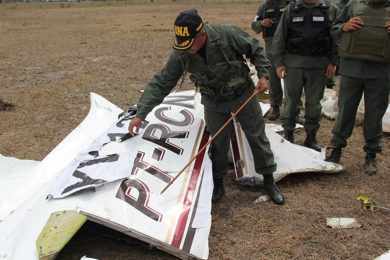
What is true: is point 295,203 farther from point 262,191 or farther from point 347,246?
point 347,246

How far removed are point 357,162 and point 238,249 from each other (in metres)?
2.19

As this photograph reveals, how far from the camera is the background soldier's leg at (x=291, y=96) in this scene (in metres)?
5.44

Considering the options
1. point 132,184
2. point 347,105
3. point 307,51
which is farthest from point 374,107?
point 132,184

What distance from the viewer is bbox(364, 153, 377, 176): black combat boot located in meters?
5.02

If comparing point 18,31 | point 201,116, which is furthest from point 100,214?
point 18,31

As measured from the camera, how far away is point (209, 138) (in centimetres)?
462

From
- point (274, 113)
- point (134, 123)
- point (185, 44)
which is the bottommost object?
point (274, 113)

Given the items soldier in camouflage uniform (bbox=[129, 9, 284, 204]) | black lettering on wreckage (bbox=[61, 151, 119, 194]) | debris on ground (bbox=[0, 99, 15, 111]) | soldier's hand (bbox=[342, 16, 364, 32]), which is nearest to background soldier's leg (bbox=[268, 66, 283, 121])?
soldier's hand (bbox=[342, 16, 364, 32])

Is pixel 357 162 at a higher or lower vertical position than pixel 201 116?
lower

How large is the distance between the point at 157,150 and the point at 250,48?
3.81 ft

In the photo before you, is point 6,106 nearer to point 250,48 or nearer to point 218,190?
point 218,190

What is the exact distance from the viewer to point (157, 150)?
14.2 feet

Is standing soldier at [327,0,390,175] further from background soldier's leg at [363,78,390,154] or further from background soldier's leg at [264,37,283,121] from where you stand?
background soldier's leg at [264,37,283,121]

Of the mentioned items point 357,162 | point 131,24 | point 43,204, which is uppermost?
point 43,204
